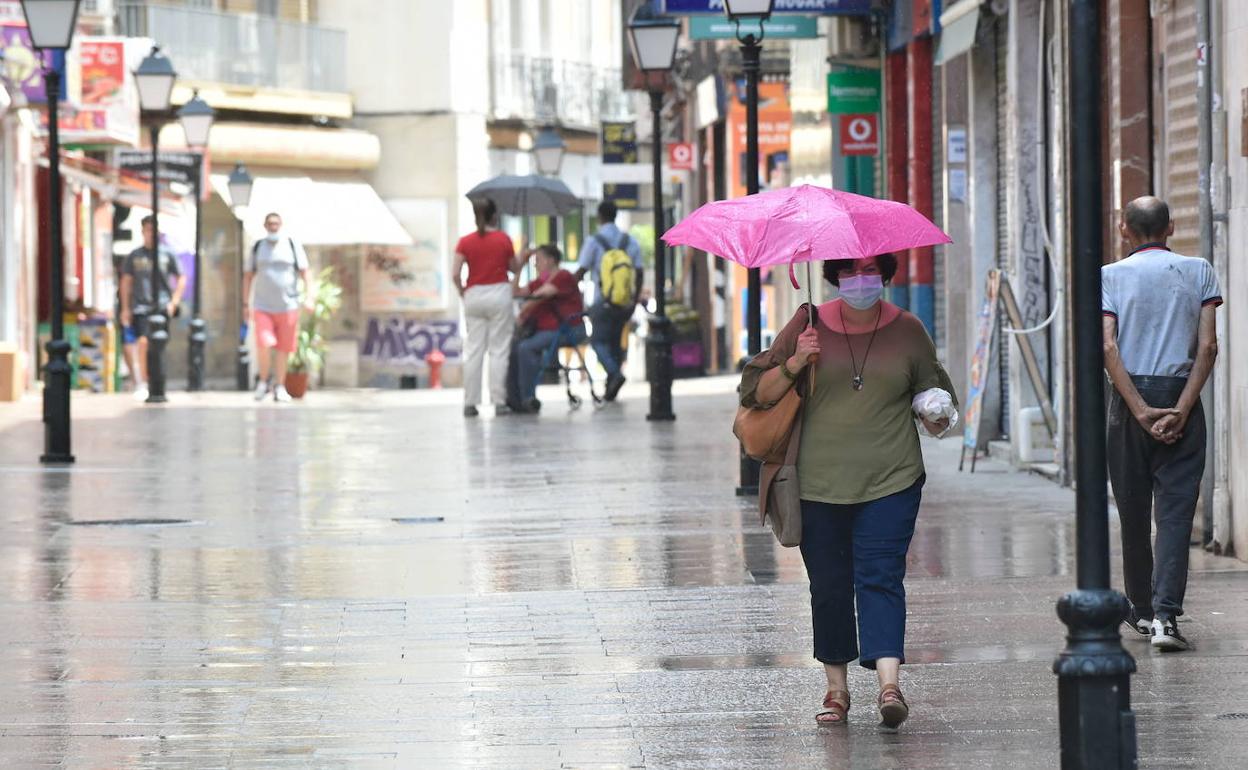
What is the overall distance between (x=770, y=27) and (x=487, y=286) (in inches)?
146

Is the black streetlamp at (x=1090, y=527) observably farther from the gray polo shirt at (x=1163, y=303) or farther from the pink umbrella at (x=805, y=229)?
the gray polo shirt at (x=1163, y=303)

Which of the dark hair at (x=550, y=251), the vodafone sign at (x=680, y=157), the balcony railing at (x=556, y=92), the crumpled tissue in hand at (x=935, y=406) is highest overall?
the balcony railing at (x=556, y=92)

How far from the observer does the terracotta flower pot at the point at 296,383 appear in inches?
1179

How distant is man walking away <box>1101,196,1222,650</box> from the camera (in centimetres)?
912

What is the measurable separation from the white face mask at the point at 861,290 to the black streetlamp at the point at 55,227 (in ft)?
38.1

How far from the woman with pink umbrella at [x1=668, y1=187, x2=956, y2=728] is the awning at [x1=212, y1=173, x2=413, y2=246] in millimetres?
33059

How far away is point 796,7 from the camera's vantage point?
68.2ft

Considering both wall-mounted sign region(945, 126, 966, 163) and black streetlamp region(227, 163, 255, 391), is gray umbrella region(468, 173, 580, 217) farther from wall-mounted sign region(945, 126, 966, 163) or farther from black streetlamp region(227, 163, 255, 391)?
wall-mounted sign region(945, 126, 966, 163)

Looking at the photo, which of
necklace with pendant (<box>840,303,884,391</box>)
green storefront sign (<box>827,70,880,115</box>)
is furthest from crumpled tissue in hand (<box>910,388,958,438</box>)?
green storefront sign (<box>827,70,880,115</box>)

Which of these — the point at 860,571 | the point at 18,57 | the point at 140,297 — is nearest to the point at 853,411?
the point at 860,571

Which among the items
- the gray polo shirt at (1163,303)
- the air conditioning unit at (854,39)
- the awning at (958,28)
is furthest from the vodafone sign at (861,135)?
the gray polo shirt at (1163,303)

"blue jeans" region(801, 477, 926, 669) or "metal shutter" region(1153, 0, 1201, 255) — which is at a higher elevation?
"metal shutter" region(1153, 0, 1201, 255)

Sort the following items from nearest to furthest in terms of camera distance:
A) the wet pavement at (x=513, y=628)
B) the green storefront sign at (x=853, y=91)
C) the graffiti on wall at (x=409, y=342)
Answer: the wet pavement at (x=513, y=628)
the green storefront sign at (x=853, y=91)
the graffiti on wall at (x=409, y=342)

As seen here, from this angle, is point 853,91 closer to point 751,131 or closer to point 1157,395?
point 751,131
